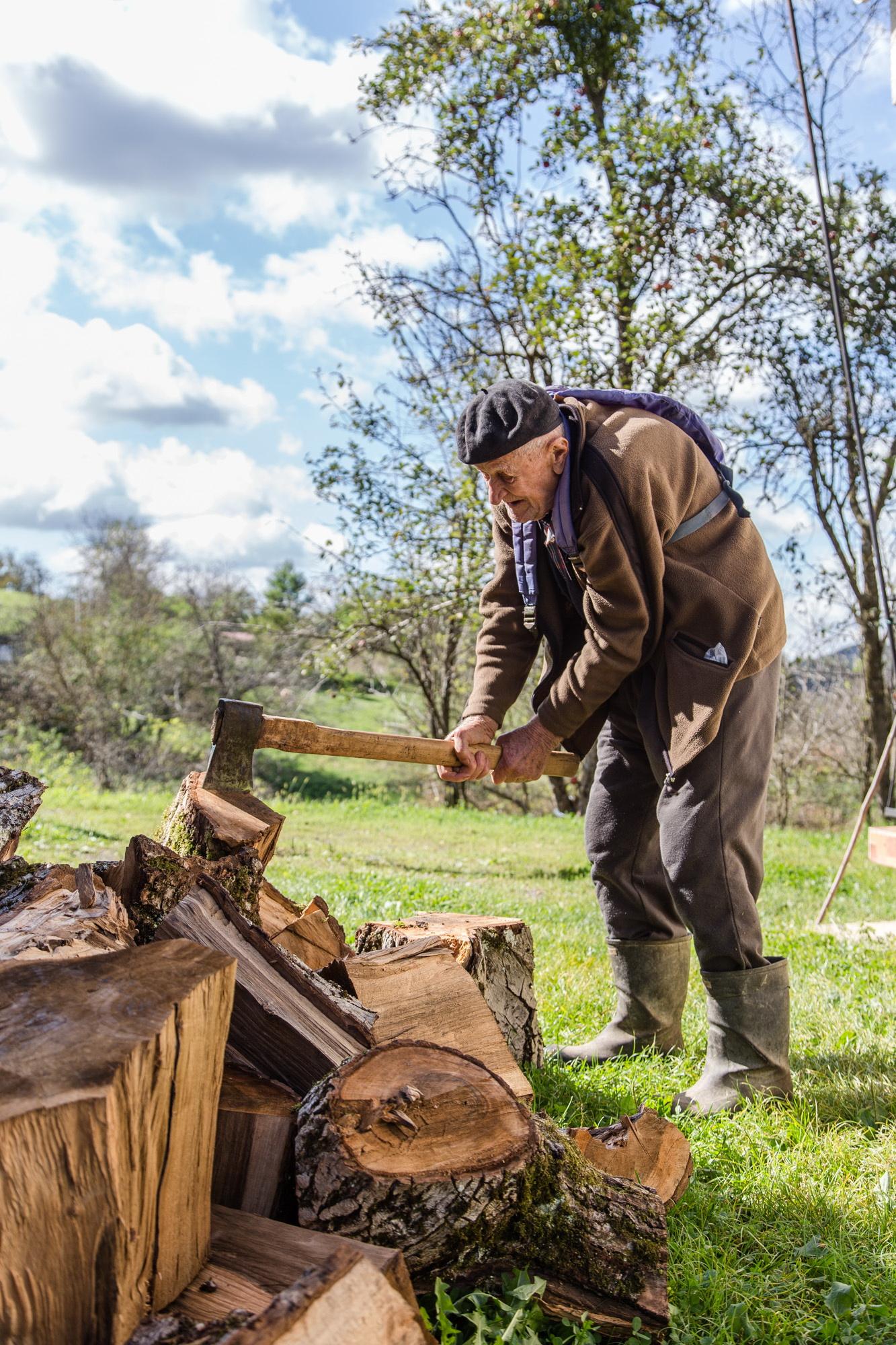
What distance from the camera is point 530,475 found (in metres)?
2.60

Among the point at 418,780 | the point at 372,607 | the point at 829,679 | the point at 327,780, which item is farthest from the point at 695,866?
the point at 327,780

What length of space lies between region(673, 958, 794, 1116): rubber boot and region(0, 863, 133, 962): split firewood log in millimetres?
1581

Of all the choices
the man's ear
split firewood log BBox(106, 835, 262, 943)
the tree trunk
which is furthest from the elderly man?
the tree trunk

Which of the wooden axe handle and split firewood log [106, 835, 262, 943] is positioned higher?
the wooden axe handle

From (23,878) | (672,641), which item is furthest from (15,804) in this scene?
(672,641)

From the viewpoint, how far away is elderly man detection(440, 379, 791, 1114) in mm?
2576

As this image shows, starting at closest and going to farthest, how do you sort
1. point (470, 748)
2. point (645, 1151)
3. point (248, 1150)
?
point (248, 1150) → point (645, 1151) → point (470, 748)

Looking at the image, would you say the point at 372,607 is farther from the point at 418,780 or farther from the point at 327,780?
the point at 327,780

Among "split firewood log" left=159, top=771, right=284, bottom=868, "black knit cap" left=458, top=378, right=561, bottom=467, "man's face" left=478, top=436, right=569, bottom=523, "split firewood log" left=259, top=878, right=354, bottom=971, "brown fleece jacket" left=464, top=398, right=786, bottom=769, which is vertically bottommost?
"split firewood log" left=259, top=878, right=354, bottom=971

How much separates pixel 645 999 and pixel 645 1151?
3.19 feet

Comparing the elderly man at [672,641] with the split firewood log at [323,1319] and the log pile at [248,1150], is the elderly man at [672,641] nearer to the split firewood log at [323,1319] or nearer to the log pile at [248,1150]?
the log pile at [248,1150]

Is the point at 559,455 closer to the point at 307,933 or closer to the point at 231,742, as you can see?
the point at 231,742

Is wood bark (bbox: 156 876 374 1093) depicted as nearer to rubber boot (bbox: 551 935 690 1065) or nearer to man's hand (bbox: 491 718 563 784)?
man's hand (bbox: 491 718 563 784)

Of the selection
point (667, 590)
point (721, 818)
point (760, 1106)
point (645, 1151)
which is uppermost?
point (667, 590)
